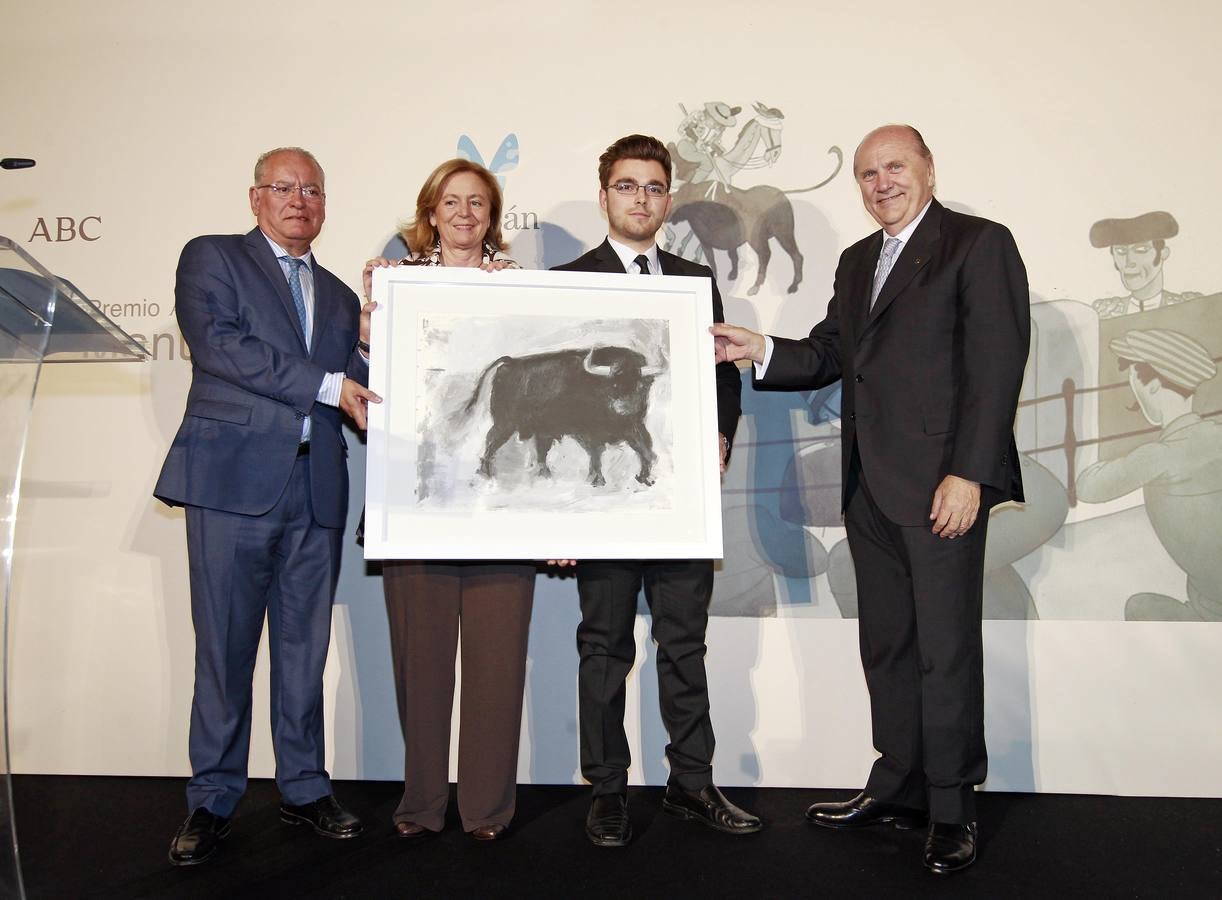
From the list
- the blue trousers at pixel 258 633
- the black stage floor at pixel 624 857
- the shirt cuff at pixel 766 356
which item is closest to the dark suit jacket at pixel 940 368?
the shirt cuff at pixel 766 356

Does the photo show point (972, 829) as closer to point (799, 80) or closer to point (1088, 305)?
point (1088, 305)

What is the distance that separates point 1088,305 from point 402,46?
267 centimetres

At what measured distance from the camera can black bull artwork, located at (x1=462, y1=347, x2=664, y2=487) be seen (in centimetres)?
260

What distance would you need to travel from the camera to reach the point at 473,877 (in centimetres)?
236

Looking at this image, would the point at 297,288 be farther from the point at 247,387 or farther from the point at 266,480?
the point at 266,480

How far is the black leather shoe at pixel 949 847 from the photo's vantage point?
7.93 feet

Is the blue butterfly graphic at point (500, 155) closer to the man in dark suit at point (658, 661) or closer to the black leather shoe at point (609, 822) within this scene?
the man in dark suit at point (658, 661)

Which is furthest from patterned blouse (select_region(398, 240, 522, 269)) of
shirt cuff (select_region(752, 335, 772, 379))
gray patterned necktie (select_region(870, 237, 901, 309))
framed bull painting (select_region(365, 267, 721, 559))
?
gray patterned necktie (select_region(870, 237, 901, 309))

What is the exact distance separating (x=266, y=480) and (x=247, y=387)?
0.87 ft

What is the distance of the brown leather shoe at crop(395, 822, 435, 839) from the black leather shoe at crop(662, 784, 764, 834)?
2.31 feet

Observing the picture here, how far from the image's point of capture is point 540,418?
103 inches

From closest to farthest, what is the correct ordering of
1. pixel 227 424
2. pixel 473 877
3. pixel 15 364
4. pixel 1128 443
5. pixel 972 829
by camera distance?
pixel 15 364 < pixel 473 877 < pixel 972 829 < pixel 227 424 < pixel 1128 443

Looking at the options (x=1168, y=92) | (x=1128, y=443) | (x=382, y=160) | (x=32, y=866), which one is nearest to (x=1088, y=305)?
(x=1128, y=443)

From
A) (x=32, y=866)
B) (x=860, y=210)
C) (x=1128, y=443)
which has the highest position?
(x=860, y=210)
